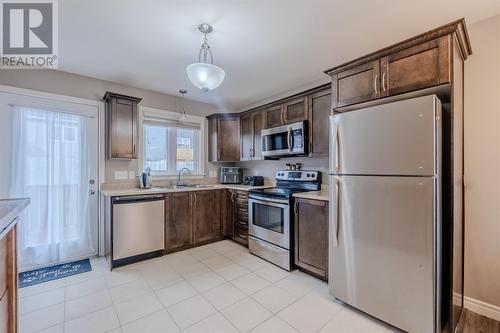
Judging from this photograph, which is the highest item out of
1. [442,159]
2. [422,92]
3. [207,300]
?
[422,92]

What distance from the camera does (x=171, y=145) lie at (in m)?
4.03

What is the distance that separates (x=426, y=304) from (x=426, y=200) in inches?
28.3

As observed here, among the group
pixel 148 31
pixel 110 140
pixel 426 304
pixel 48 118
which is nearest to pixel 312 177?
pixel 426 304

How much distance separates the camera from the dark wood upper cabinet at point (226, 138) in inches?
168

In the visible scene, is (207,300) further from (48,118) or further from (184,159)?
(48,118)

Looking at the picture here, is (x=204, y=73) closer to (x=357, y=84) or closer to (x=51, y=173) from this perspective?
(x=357, y=84)

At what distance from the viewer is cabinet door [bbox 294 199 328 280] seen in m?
2.47

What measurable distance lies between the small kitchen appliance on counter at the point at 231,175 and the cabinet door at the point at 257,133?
60 centimetres

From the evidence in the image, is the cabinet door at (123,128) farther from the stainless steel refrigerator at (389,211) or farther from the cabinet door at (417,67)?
the cabinet door at (417,67)

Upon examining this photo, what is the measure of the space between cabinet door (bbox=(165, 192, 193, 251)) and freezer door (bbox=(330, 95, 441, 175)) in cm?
222

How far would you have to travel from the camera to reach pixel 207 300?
219cm

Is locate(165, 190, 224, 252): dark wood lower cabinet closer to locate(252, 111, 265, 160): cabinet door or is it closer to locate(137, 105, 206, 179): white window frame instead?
locate(137, 105, 206, 179): white window frame

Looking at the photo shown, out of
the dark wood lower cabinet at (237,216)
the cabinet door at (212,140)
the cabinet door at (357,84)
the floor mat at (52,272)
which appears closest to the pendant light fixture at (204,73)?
the cabinet door at (357,84)

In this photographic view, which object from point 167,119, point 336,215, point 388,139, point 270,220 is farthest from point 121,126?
point 388,139
